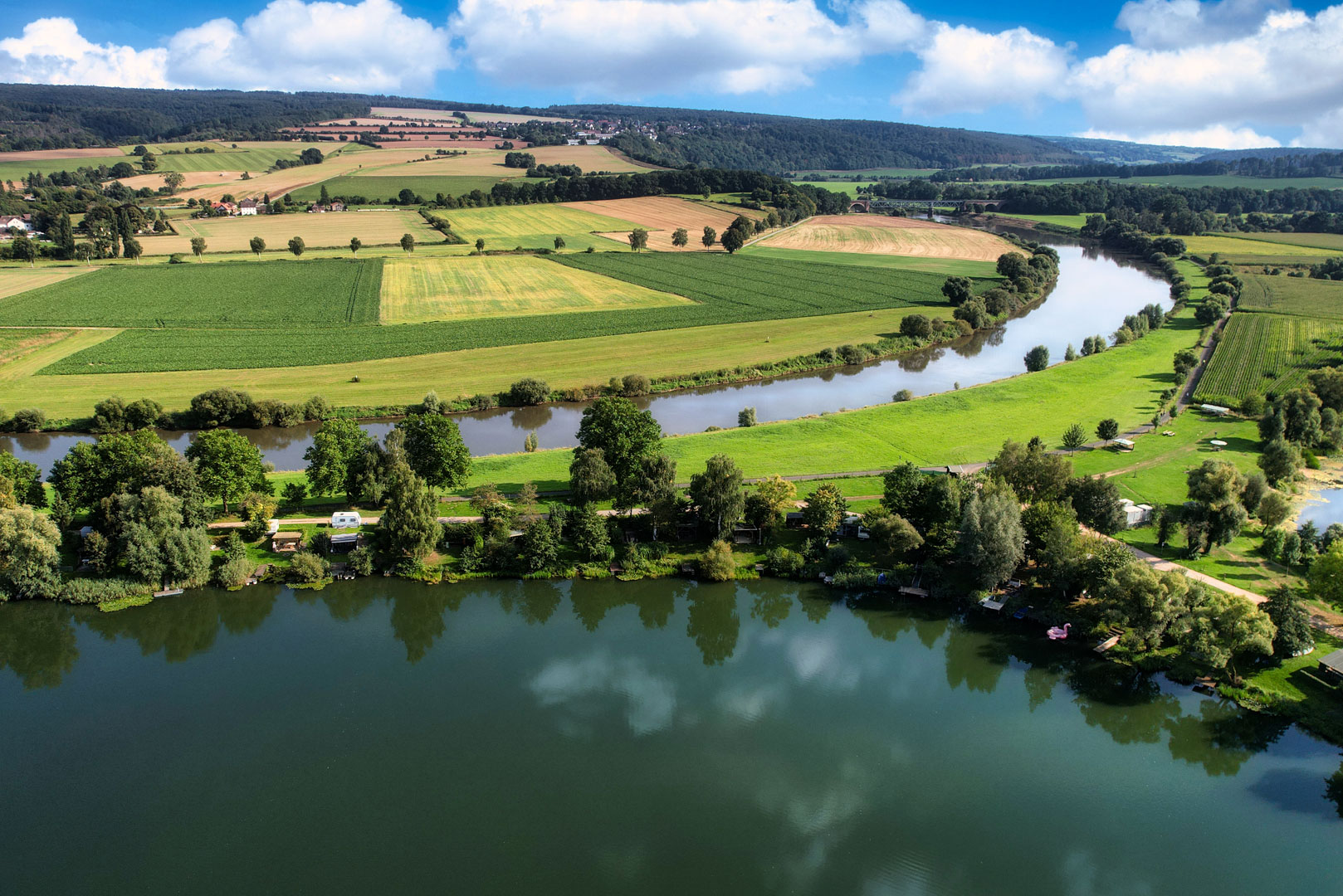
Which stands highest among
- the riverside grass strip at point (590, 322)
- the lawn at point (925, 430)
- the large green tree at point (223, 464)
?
the riverside grass strip at point (590, 322)

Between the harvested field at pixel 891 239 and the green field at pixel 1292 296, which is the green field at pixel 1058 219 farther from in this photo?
the green field at pixel 1292 296

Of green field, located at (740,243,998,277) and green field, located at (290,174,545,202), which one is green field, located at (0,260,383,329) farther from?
green field, located at (740,243,998,277)

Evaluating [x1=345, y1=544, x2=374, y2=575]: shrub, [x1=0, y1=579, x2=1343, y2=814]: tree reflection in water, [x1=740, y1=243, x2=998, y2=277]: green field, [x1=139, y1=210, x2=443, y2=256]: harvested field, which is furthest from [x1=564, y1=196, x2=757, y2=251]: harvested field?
[x1=0, y1=579, x2=1343, y2=814]: tree reflection in water

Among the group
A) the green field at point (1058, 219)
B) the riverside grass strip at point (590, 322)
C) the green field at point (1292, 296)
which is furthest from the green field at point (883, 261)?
the green field at point (1058, 219)

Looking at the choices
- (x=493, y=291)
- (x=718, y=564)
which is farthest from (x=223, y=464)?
(x=493, y=291)

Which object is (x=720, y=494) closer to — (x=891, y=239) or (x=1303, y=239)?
(x=891, y=239)

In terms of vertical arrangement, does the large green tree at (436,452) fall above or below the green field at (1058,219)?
below
